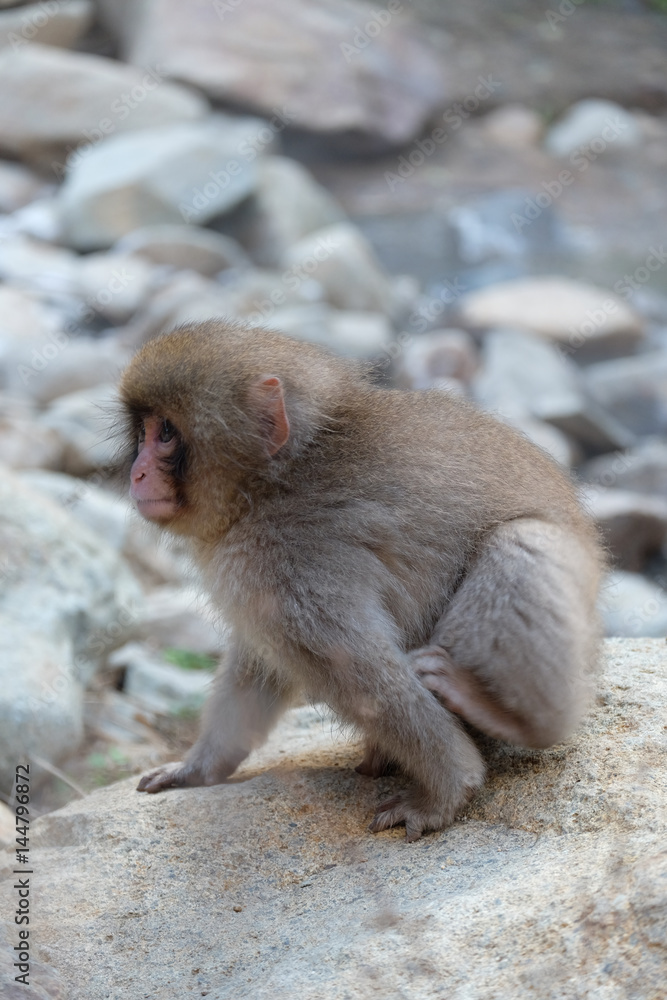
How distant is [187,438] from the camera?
342 cm

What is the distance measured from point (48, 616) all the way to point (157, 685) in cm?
100

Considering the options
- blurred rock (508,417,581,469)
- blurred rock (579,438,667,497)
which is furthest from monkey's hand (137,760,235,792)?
blurred rock (579,438,667,497)

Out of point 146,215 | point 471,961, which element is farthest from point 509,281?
point 471,961

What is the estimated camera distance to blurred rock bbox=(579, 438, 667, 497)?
10.4 m

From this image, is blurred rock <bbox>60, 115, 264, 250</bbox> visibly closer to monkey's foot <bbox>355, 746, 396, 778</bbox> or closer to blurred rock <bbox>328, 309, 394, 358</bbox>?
blurred rock <bbox>328, 309, 394, 358</bbox>

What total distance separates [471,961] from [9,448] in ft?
20.9

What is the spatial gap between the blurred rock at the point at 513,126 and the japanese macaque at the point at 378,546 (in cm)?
1710

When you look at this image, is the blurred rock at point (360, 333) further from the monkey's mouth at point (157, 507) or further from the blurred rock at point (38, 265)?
the monkey's mouth at point (157, 507)

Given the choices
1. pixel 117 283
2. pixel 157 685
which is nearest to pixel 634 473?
pixel 117 283

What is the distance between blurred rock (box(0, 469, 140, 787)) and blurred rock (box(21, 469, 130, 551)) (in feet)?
4.14

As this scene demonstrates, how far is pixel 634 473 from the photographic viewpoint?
10.6m

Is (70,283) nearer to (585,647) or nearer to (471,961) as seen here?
(585,647)

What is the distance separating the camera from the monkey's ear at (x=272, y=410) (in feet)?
11.1

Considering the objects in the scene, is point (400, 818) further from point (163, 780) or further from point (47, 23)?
point (47, 23)
